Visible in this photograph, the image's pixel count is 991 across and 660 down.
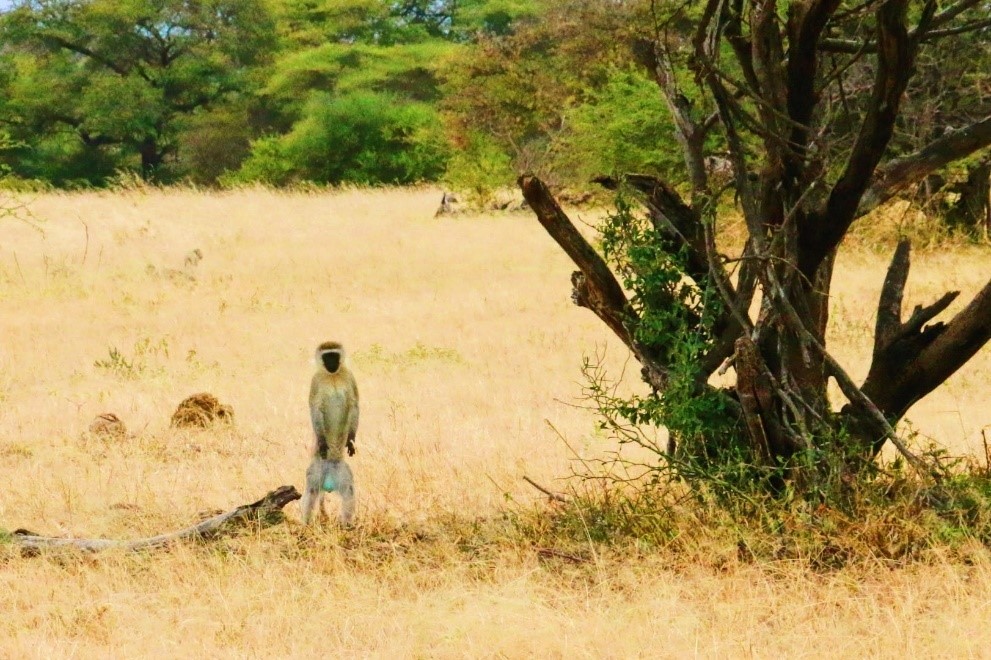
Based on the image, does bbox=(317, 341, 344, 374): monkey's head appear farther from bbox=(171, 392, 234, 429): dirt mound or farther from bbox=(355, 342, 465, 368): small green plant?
bbox=(355, 342, 465, 368): small green plant

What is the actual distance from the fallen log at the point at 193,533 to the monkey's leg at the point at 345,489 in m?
0.22

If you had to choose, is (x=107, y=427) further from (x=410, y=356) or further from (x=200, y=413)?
(x=410, y=356)

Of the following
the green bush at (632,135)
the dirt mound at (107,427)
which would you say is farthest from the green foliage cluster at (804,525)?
the green bush at (632,135)

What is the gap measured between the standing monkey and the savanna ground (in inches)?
7.0

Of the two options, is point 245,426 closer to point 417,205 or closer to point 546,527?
point 546,527

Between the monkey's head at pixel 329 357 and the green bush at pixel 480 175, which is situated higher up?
the green bush at pixel 480 175

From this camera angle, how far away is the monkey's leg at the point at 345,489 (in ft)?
17.9

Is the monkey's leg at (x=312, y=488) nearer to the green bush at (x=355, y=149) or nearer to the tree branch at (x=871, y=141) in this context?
the tree branch at (x=871, y=141)

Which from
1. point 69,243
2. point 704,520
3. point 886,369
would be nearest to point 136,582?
point 704,520

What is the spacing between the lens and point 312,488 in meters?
5.46

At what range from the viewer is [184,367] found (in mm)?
10453

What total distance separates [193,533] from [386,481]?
1.28 m

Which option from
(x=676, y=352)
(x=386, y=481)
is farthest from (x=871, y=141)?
(x=386, y=481)

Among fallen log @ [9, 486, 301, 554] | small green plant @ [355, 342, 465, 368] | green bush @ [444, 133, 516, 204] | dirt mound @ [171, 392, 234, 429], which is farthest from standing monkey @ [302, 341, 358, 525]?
green bush @ [444, 133, 516, 204]
